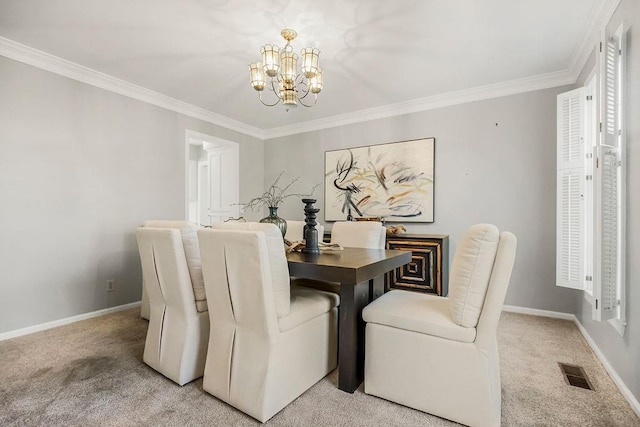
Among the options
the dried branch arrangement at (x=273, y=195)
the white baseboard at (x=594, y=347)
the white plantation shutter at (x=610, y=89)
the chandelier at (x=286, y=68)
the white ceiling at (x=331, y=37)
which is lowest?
the white baseboard at (x=594, y=347)

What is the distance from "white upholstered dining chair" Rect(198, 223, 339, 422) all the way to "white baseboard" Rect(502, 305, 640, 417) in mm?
1674

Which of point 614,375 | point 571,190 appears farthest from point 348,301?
point 571,190

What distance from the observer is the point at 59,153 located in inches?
117

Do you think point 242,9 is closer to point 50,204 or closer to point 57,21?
point 57,21

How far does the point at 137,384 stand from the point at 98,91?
291cm

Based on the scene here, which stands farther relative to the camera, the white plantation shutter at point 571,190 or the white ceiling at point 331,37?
the white plantation shutter at point 571,190

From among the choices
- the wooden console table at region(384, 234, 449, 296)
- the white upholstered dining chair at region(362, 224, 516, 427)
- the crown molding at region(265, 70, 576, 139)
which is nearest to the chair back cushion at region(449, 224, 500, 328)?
the white upholstered dining chair at region(362, 224, 516, 427)

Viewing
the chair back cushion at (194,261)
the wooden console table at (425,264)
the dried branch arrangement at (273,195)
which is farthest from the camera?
the dried branch arrangement at (273,195)

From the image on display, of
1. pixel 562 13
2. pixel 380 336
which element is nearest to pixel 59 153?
pixel 380 336

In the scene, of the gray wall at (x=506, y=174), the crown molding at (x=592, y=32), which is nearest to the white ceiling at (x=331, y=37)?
the crown molding at (x=592, y=32)

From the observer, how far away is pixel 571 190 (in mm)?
2691

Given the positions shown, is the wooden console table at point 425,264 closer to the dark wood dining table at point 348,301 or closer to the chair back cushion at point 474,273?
the dark wood dining table at point 348,301

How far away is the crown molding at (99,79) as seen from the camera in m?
2.70

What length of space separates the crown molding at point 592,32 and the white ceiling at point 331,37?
12mm
